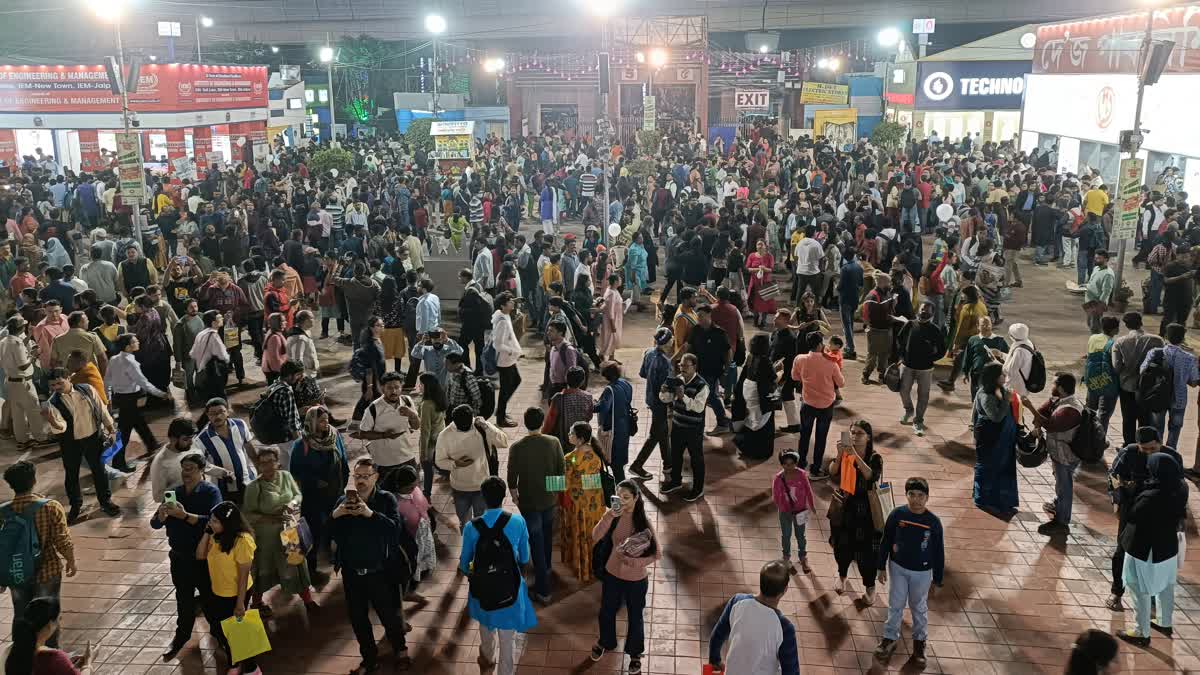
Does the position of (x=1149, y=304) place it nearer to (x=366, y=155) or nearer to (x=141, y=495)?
(x=141, y=495)

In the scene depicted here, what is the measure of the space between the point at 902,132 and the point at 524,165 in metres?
12.3

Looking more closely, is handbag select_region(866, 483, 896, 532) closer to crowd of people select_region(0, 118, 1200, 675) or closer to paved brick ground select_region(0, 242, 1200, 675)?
crowd of people select_region(0, 118, 1200, 675)

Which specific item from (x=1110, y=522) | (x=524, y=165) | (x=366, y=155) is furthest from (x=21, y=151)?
(x=1110, y=522)

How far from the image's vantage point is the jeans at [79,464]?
865cm

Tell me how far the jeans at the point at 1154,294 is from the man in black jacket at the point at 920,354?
296 inches

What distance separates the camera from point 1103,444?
8.16m

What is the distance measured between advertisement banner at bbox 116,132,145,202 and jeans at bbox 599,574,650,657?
12.2 m

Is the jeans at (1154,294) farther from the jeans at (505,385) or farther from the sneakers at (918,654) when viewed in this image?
the sneakers at (918,654)

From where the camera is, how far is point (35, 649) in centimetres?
504

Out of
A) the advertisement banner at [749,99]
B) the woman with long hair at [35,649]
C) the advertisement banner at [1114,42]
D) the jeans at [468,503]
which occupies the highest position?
the advertisement banner at [1114,42]

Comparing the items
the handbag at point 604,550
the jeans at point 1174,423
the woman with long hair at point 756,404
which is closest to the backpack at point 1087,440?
the jeans at point 1174,423

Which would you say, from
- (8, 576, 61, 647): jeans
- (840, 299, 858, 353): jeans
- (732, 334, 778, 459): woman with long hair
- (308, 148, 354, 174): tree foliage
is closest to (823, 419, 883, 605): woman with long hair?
(732, 334, 778, 459): woman with long hair

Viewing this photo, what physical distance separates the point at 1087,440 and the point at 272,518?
6236 mm

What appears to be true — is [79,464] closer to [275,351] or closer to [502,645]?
[275,351]
